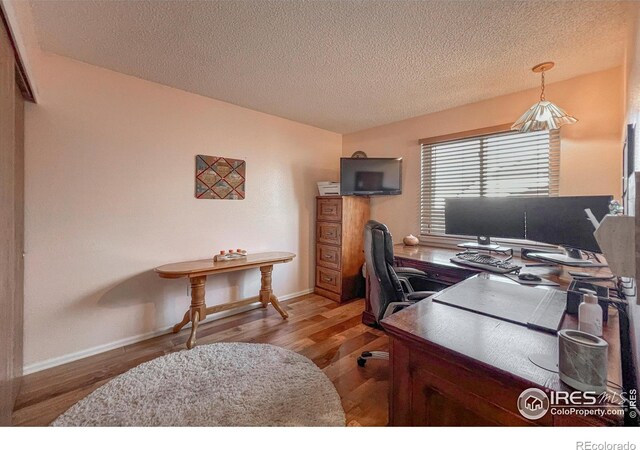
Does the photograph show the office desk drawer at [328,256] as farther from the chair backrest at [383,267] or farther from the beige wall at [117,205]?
the chair backrest at [383,267]

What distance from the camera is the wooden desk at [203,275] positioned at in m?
2.26

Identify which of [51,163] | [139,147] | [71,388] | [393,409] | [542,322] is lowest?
[71,388]

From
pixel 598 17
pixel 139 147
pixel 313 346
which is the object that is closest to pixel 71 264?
pixel 139 147

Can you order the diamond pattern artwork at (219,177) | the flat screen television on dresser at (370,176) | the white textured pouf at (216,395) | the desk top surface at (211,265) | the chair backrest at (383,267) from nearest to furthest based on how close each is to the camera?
the white textured pouf at (216,395), the chair backrest at (383,267), the desk top surface at (211,265), the diamond pattern artwork at (219,177), the flat screen television on dresser at (370,176)

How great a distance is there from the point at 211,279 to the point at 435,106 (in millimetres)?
3207

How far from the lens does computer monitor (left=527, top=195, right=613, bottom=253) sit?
1.61 metres

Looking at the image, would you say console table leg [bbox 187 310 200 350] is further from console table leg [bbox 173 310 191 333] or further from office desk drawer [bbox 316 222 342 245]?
office desk drawer [bbox 316 222 342 245]

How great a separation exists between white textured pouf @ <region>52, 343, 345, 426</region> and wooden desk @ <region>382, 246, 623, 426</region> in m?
0.74

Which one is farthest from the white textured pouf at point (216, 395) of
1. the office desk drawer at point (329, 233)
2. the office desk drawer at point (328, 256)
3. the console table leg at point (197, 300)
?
the office desk drawer at point (329, 233)

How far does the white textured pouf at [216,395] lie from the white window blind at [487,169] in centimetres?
231

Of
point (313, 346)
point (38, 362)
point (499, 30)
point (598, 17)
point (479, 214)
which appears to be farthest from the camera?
point (479, 214)

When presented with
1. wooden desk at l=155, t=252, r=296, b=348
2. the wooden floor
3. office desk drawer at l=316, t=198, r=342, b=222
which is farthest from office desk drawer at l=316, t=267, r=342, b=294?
wooden desk at l=155, t=252, r=296, b=348

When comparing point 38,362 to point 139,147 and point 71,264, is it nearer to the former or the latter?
point 71,264

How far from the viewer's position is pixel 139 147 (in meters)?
2.37
